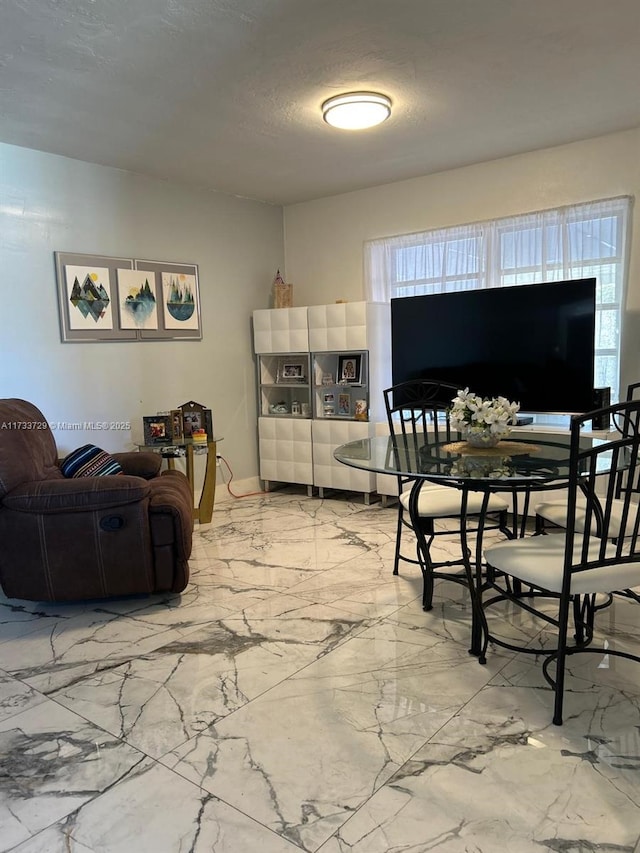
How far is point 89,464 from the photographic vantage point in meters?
3.55

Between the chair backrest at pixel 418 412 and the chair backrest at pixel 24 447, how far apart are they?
181cm

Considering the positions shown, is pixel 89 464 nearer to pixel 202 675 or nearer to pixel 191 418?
pixel 191 418

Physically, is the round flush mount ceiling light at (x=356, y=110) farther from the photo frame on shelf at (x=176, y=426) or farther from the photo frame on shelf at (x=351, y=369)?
the photo frame on shelf at (x=176, y=426)

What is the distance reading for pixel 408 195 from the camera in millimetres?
4895

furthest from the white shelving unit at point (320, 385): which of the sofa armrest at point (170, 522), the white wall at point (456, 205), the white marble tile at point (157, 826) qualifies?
the white marble tile at point (157, 826)

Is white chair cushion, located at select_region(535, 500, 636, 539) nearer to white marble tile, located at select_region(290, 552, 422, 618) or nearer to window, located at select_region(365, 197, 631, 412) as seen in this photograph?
white marble tile, located at select_region(290, 552, 422, 618)

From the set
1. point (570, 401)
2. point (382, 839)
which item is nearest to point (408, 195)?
point (570, 401)

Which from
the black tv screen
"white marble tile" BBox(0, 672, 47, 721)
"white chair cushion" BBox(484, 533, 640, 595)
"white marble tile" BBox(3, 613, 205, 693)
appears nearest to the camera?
"white chair cushion" BBox(484, 533, 640, 595)

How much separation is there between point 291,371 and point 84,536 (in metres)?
2.94

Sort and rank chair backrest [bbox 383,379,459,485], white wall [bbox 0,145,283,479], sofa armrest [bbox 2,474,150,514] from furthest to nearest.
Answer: white wall [bbox 0,145,283,479], chair backrest [bbox 383,379,459,485], sofa armrest [bbox 2,474,150,514]

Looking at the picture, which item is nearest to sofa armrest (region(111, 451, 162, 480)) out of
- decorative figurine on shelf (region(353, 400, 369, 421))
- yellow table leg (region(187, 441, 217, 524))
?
yellow table leg (region(187, 441, 217, 524))

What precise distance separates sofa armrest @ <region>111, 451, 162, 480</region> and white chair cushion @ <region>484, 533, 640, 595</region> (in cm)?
222

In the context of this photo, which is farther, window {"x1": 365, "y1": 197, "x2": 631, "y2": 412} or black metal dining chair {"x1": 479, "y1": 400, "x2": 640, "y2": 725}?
window {"x1": 365, "y1": 197, "x2": 631, "y2": 412}

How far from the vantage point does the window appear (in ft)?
13.3
